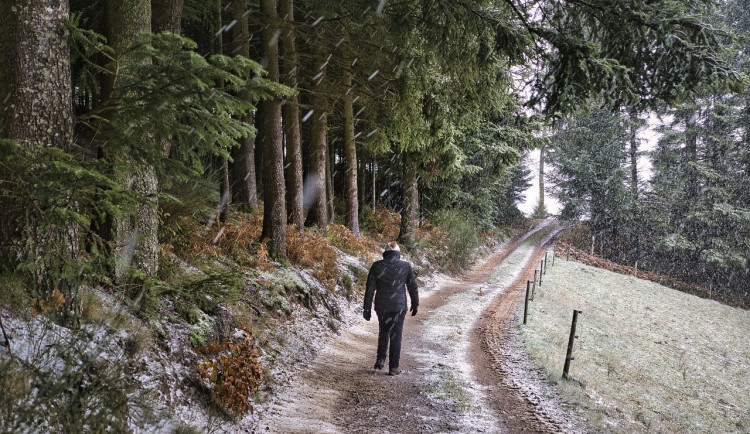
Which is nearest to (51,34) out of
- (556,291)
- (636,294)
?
(556,291)

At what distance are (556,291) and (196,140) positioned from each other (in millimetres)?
18425

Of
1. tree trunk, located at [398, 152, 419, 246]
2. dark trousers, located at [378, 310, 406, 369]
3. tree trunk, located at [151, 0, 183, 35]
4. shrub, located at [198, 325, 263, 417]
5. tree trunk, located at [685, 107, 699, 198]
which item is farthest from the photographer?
tree trunk, located at [685, 107, 699, 198]

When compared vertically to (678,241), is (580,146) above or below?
above

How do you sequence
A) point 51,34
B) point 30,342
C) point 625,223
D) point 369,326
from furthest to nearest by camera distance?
point 625,223, point 369,326, point 51,34, point 30,342

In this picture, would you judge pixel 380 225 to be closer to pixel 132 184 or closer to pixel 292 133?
pixel 292 133

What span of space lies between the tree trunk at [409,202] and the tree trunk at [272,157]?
9.25 meters

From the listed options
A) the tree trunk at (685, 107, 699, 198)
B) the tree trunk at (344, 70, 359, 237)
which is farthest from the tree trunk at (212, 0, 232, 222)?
the tree trunk at (685, 107, 699, 198)

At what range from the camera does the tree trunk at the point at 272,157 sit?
10.4 metres

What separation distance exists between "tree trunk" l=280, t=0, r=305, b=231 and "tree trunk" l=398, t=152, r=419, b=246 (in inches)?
306

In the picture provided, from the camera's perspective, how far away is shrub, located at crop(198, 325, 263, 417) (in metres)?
4.80

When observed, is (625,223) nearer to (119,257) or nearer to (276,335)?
(276,335)

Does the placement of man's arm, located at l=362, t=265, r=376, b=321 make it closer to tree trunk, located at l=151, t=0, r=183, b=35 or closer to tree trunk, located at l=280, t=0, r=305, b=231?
tree trunk, located at l=151, t=0, r=183, b=35

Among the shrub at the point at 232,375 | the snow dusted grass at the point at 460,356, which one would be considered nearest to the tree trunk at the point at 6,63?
the shrub at the point at 232,375

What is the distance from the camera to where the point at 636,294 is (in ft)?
80.9
